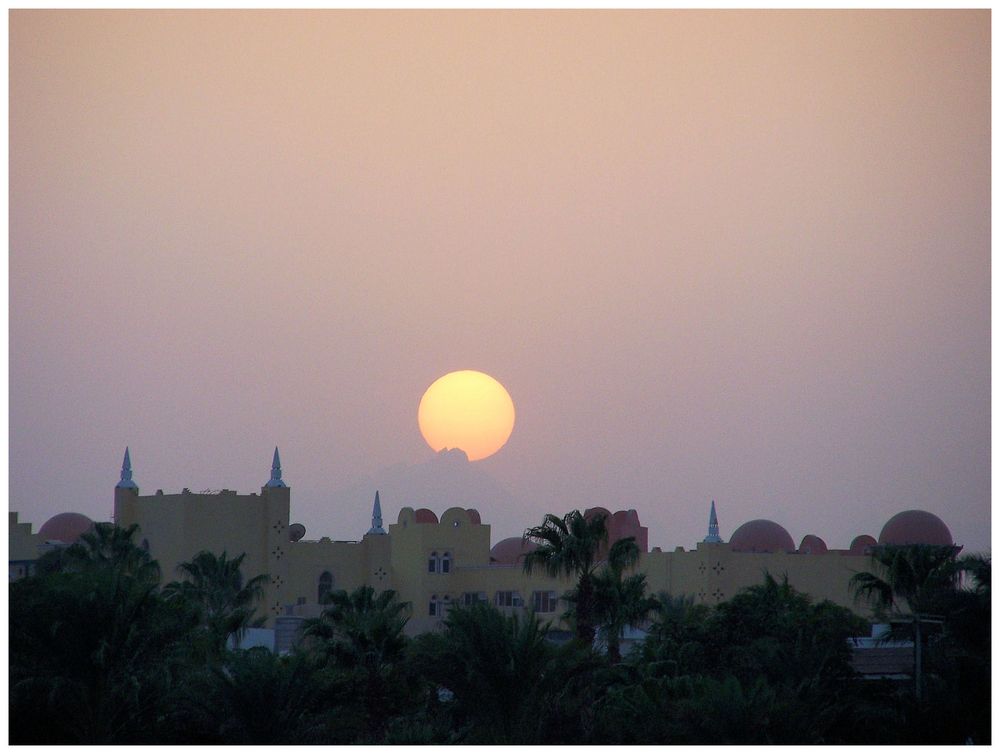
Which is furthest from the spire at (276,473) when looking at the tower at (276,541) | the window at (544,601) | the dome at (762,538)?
the dome at (762,538)

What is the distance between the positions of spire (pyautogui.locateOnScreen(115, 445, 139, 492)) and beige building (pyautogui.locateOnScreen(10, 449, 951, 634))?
5 centimetres

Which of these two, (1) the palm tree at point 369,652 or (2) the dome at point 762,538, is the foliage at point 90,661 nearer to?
(1) the palm tree at point 369,652

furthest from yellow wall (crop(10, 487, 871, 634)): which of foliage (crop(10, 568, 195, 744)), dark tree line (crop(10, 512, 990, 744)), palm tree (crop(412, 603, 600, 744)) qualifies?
foliage (crop(10, 568, 195, 744))

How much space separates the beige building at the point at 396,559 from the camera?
52938mm

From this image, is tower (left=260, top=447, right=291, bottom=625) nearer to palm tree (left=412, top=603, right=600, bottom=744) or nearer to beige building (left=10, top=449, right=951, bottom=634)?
beige building (left=10, top=449, right=951, bottom=634)

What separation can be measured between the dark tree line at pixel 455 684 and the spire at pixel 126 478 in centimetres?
2435

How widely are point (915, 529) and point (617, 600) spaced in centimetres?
3274

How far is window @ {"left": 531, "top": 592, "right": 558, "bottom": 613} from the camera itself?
55.6m

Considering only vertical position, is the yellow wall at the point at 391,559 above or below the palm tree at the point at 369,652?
above

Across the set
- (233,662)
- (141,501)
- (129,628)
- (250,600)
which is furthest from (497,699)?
(141,501)

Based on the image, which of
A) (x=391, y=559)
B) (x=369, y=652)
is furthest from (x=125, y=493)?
(x=369, y=652)

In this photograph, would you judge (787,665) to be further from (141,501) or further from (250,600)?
(141,501)

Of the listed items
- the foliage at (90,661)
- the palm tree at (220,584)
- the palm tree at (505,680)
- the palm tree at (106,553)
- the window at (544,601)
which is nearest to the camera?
the foliage at (90,661)

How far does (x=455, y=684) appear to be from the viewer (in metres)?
27.2
